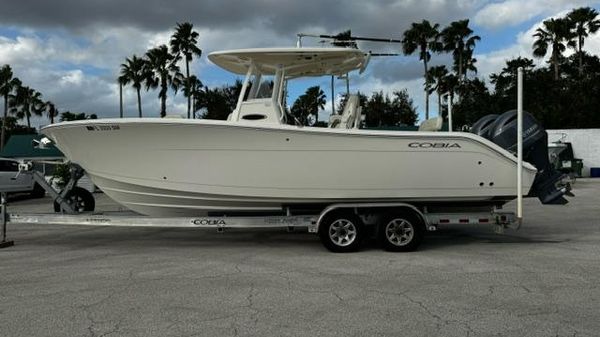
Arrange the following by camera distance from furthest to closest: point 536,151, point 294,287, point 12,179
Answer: point 12,179
point 536,151
point 294,287

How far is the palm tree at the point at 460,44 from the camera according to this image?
46.8 meters

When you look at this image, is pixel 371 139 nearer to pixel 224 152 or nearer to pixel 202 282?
pixel 224 152

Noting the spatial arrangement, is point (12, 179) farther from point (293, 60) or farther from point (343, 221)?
point (343, 221)

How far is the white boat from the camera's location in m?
7.35

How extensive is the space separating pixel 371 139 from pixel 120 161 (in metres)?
3.48

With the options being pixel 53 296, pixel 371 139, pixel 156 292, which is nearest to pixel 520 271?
pixel 371 139

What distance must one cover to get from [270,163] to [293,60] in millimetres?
1849

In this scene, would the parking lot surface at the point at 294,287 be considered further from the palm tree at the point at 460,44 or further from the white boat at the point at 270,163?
the palm tree at the point at 460,44

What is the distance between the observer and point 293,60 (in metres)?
8.36

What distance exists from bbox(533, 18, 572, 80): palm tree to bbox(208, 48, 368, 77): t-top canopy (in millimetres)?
40517

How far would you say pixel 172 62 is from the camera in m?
42.8

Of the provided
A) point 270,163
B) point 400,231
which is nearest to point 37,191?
point 270,163

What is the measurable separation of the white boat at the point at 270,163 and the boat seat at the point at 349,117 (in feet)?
2.86

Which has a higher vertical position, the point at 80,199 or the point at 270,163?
the point at 270,163
